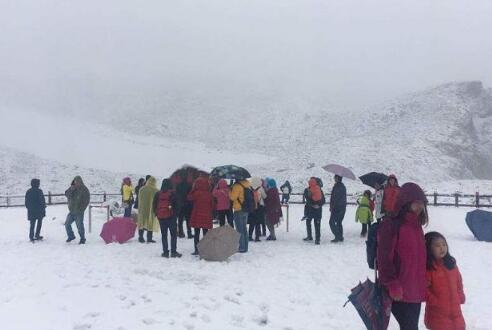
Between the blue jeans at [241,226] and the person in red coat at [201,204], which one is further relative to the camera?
the blue jeans at [241,226]

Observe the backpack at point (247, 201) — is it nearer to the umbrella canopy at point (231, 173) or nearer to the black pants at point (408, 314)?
the umbrella canopy at point (231, 173)

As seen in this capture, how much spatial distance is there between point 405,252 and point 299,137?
164 ft

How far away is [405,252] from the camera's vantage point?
14.8ft

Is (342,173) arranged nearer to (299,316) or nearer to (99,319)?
(299,316)

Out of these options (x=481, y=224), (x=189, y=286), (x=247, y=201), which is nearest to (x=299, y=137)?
(x=481, y=224)

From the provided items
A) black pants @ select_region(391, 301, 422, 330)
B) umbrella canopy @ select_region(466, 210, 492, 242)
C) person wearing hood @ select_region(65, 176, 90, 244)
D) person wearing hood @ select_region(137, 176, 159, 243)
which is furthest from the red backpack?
umbrella canopy @ select_region(466, 210, 492, 242)

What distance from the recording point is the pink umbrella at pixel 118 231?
45.6ft

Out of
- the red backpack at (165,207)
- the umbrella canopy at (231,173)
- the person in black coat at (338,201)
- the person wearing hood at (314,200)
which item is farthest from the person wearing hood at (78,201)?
the person in black coat at (338,201)

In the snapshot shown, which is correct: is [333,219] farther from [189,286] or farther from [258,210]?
[189,286]

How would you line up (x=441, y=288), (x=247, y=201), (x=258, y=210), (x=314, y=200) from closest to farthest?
1. (x=441, y=288)
2. (x=247, y=201)
3. (x=314, y=200)
4. (x=258, y=210)

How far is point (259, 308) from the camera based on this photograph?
768cm

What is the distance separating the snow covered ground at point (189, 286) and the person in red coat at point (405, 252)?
2.72m

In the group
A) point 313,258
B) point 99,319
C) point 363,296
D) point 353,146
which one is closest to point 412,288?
point 363,296

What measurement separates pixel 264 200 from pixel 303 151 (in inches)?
1271
